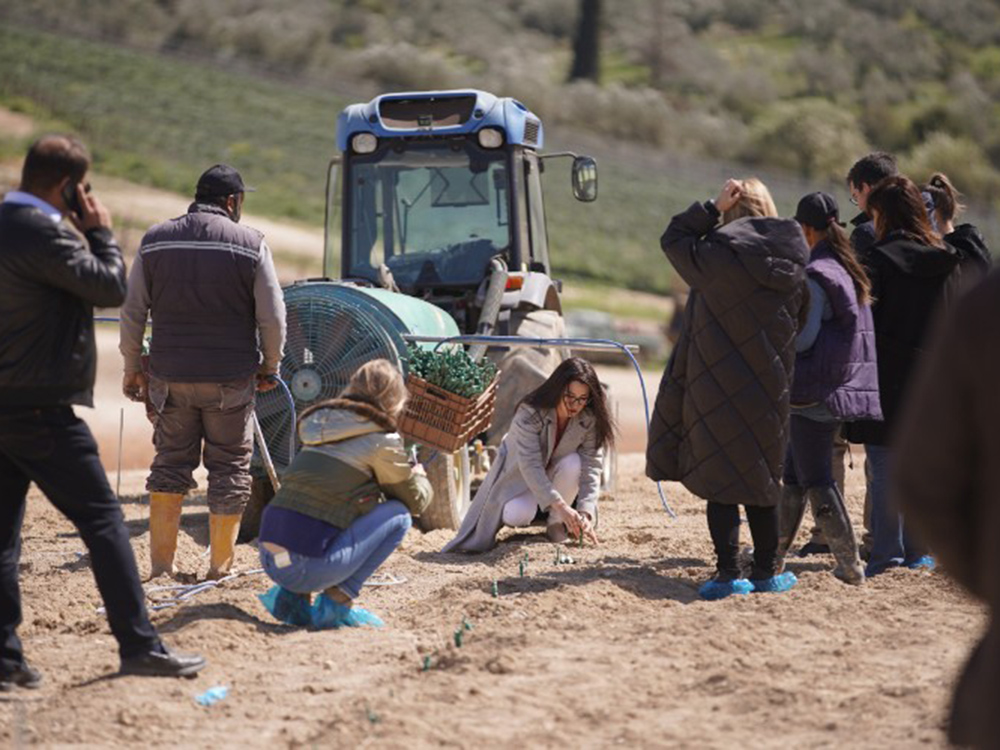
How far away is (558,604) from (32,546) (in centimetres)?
367

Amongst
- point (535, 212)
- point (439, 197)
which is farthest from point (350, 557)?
point (535, 212)

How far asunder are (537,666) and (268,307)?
2498 mm

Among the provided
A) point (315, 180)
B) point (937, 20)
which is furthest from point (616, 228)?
point (937, 20)

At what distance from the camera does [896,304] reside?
7.55m

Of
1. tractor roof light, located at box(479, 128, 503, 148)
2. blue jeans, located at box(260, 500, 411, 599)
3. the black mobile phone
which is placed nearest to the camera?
the black mobile phone

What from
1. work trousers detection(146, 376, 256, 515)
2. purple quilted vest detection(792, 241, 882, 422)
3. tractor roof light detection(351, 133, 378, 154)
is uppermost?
tractor roof light detection(351, 133, 378, 154)

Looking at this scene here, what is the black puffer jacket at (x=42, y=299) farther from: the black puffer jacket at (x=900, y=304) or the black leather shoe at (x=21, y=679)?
the black puffer jacket at (x=900, y=304)

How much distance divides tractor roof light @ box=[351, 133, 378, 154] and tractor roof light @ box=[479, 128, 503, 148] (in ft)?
2.41

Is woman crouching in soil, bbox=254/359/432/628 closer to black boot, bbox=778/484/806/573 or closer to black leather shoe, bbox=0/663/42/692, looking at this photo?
black leather shoe, bbox=0/663/42/692

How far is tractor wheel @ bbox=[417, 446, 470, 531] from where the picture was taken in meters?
9.46

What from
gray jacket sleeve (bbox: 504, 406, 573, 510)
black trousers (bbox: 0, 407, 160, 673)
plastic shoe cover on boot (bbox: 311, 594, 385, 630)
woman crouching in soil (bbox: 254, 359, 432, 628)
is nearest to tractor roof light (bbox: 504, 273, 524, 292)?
gray jacket sleeve (bbox: 504, 406, 573, 510)

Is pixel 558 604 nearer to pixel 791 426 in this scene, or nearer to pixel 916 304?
pixel 791 426

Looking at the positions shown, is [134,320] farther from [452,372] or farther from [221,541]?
[452,372]

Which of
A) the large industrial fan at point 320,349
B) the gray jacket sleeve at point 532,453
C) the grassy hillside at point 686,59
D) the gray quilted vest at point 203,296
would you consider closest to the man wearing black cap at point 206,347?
the gray quilted vest at point 203,296
